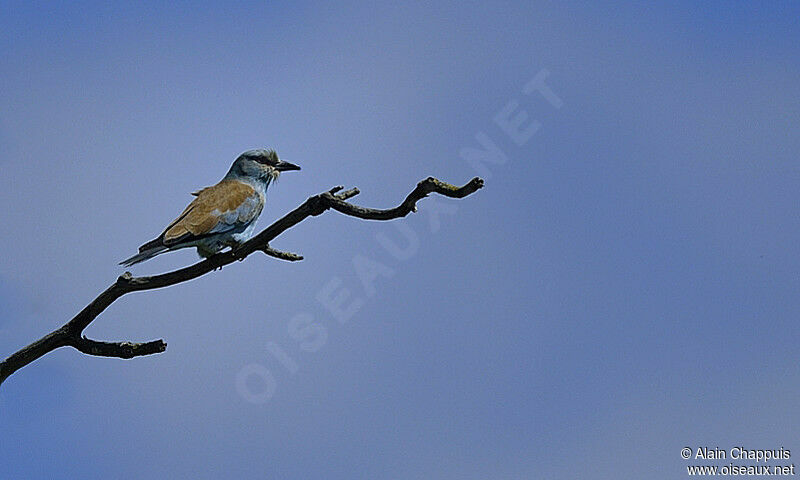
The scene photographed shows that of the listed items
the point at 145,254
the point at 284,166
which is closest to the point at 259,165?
the point at 284,166

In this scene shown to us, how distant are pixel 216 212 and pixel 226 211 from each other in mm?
85

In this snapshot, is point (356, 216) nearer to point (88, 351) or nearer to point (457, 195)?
point (457, 195)

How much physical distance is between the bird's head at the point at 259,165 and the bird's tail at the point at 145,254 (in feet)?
4.17

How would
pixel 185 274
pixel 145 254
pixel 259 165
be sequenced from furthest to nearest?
pixel 259 165, pixel 145 254, pixel 185 274

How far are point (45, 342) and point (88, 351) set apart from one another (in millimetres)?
279

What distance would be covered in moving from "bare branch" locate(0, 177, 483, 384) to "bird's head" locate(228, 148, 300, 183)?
1603mm

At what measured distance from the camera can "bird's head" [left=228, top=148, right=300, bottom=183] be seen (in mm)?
7945

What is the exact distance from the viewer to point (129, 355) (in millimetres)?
6270

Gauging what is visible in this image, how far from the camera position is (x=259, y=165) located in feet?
26.1

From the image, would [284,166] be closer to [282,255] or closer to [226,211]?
[226,211]

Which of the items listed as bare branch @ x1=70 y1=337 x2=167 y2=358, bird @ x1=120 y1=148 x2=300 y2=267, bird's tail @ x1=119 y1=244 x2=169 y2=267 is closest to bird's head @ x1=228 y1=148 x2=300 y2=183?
bird @ x1=120 y1=148 x2=300 y2=267

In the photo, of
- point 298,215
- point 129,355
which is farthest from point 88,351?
point 298,215

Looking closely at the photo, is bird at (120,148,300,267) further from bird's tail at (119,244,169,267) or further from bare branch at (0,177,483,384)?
bare branch at (0,177,483,384)

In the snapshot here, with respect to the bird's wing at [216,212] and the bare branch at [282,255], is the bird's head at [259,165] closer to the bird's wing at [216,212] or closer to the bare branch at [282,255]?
the bird's wing at [216,212]
